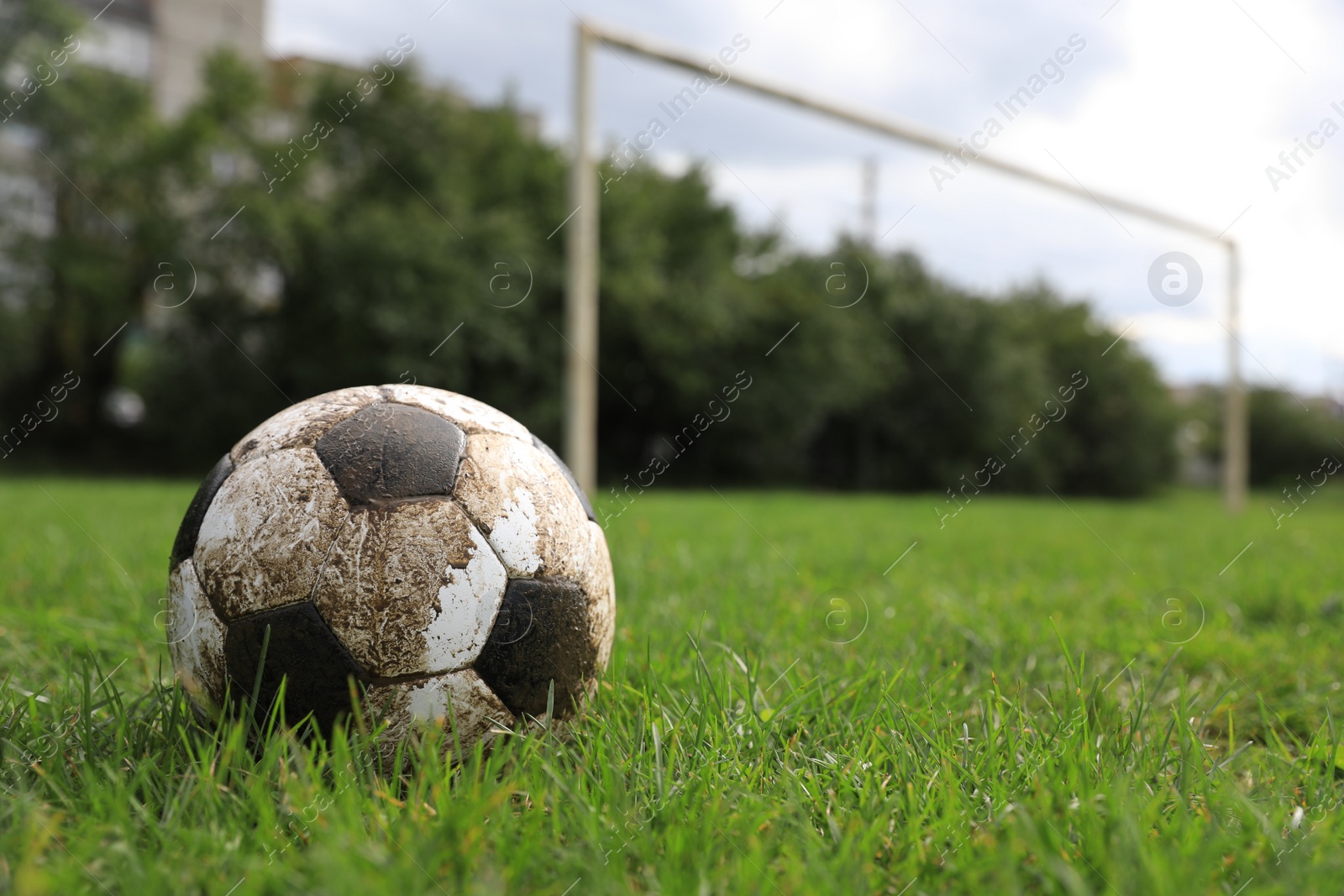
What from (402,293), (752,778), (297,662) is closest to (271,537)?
(297,662)

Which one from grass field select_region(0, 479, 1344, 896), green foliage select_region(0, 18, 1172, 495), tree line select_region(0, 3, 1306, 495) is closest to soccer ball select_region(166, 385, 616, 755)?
grass field select_region(0, 479, 1344, 896)

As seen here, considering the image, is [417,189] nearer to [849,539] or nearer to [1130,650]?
[849,539]

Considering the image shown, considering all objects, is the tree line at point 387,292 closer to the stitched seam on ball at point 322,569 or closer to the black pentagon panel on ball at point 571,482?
the black pentagon panel on ball at point 571,482

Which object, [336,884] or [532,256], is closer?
[336,884]

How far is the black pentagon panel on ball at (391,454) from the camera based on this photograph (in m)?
1.80

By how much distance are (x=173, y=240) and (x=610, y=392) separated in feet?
29.9

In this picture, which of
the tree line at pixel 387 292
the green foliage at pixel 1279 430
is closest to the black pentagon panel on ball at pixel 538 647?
the tree line at pixel 387 292

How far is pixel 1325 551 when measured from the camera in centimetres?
655

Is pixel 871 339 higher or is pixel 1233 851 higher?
pixel 871 339

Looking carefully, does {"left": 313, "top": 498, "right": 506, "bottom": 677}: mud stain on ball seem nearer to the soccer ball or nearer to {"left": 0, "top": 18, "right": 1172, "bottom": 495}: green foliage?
the soccer ball

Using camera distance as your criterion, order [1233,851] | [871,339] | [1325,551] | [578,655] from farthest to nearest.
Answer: [871,339]
[1325,551]
[578,655]
[1233,851]

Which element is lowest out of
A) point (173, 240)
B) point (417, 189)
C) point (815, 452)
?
point (815, 452)

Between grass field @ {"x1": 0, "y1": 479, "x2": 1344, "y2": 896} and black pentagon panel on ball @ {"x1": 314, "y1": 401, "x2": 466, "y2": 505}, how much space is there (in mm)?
501

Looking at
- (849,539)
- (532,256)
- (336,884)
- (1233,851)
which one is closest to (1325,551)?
(849,539)
